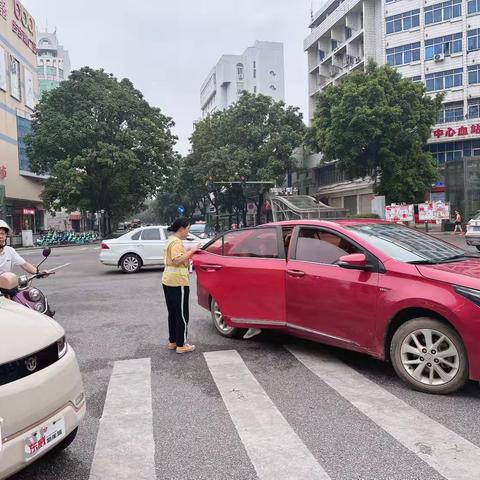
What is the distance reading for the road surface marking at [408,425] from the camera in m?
2.96

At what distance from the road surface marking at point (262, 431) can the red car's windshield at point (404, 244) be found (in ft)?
5.98

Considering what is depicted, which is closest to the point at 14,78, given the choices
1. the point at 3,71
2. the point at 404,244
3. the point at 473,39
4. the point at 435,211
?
the point at 3,71

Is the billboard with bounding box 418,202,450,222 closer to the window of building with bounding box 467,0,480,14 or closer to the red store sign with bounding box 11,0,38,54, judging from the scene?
the window of building with bounding box 467,0,480,14

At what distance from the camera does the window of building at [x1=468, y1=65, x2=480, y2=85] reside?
38562mm

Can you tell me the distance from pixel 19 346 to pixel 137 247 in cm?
1244

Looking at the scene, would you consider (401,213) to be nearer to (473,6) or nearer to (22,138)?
(473,6)

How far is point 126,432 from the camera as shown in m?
3.53

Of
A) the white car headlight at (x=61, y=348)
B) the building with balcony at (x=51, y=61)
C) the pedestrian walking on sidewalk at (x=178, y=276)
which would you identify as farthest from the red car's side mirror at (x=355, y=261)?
the building with balcony at (x=51, y=61)

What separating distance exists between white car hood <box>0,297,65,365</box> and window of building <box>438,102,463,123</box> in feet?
139

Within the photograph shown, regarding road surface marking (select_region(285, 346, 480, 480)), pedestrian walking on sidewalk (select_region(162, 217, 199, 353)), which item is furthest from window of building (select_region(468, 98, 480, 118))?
road surface marking (select_region(285, 346, 480, 480))

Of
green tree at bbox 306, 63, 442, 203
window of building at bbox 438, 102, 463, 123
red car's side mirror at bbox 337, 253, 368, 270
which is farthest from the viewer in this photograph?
window of building at bbox 438, 102, 463, 123

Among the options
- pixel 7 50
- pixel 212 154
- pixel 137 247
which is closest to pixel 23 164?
pixel 7 50

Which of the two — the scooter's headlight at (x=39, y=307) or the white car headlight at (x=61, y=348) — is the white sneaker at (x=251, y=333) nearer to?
the scooter's headlight at (x=39, y=307)

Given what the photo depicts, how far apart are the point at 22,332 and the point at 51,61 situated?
123 m
